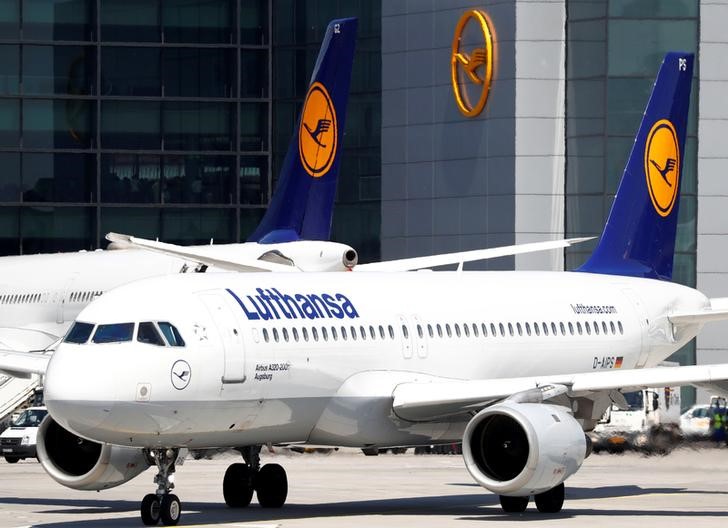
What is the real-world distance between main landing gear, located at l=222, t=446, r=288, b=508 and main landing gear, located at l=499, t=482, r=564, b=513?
380 cm

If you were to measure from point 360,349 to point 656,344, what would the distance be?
346 inches

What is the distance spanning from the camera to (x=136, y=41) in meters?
76.2

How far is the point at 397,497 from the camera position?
1249 inches

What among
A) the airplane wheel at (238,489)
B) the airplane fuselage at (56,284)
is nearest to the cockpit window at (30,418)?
the airplane fuselage at (56,284)

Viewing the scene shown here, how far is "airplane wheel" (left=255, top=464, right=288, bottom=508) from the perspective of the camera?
29.2 metres

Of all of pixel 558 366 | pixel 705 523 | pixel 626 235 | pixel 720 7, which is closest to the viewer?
pixel 705 523

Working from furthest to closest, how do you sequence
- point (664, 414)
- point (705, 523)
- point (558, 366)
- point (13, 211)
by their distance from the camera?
point (13, 211), point (664, 414), point (558, 366), point (705, 523)

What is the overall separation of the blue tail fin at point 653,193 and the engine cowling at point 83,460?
1267 centimetres

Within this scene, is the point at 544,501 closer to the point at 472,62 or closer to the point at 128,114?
the point at 472,62

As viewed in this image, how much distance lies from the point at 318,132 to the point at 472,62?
49.4 ft

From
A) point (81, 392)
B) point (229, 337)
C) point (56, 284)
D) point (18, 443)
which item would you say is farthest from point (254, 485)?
point (56, 284)

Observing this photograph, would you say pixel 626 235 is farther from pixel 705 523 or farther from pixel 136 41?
pixel 136 41

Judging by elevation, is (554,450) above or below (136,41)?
below

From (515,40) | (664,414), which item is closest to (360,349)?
(664,414)
